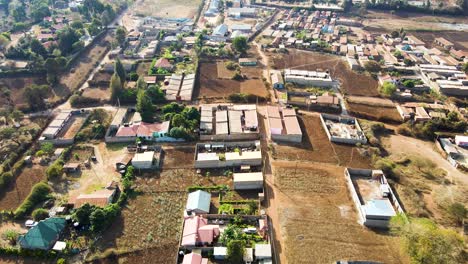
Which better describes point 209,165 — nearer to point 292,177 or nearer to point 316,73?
point 292,177

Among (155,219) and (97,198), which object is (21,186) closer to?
(97,198)

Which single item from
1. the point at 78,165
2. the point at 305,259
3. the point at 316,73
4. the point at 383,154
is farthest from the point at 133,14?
the point at 305,259

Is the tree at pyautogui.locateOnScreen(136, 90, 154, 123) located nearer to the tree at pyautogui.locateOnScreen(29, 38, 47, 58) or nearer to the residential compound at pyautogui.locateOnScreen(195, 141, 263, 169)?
the residential compound at pyautogui.locateOnScreen(195, 141, 263, 169)

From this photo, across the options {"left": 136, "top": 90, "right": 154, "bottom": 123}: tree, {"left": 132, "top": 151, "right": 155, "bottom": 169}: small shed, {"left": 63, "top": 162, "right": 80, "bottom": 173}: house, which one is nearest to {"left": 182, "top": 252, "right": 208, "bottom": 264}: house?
{"left": 132, "top": 151, "right": 155, "bottom": 169}: small shed

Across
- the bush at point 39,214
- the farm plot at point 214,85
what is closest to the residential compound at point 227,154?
the farm plot at point 214,85

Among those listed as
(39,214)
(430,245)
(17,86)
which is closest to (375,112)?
(430,245)
